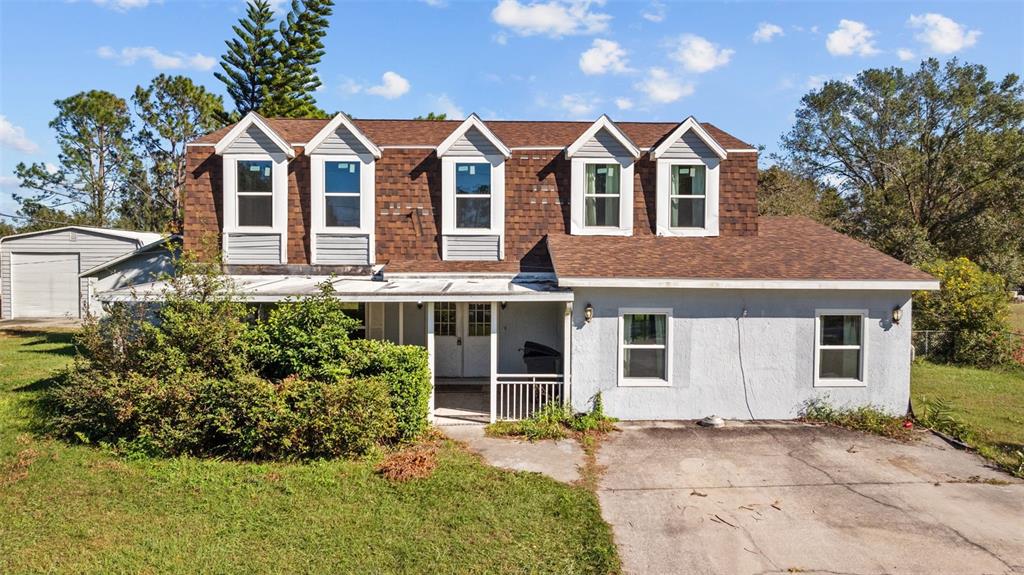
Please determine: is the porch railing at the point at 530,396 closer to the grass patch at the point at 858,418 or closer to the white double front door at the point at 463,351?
the white double front door at the point at 463,351

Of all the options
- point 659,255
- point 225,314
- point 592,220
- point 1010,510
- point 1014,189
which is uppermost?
point 1014,189

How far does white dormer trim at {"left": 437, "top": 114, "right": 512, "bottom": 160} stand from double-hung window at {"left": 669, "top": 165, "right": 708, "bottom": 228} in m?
4.29

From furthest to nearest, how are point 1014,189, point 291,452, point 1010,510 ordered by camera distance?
point 1014,189, point 291,452, point 1010,510

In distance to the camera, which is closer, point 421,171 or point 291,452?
point 291,452

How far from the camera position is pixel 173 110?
4038 centimetres

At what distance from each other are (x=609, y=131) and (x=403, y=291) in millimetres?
6671

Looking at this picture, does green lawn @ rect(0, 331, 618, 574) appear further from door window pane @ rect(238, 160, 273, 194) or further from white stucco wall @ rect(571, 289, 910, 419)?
door window pane @ rect(238, 160, 273, 194)

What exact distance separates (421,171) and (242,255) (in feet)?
15.4

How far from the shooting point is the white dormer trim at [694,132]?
12.8m

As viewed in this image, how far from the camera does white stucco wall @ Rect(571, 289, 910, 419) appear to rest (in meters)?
10.1

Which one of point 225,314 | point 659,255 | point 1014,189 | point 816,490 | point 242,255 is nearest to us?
point 816,490

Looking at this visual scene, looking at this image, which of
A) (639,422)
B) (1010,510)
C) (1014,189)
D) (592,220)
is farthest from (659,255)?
(1014,189)

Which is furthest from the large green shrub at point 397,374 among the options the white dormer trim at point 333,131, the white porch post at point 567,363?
the white dormer trim at point 333,131

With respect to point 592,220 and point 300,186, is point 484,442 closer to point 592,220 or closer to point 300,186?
point 592,220
